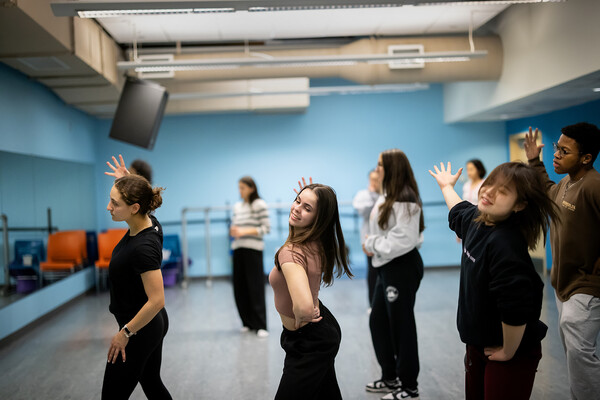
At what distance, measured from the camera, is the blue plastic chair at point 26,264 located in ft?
16.3

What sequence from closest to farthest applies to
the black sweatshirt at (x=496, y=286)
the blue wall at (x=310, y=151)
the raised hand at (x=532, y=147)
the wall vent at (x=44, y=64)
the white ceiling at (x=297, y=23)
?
the black sweatshirt at (x=496, y=286) → the raised hand at (x=532, y=147) → the wall vent at (x=44, y=64) → the white ceiling at (x=297, y=23) → the blue wall at (x=310, y=151)

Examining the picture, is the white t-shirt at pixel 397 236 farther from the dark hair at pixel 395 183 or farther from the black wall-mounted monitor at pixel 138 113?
the black wall-mounted monitor at pixel 138 113

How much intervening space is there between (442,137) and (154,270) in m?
6.76

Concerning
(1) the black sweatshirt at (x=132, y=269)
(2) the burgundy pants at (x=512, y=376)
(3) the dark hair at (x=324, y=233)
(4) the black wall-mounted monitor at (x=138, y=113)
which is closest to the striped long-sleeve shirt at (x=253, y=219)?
(4) the black wall-mounted monitor at (x=138, y=113)

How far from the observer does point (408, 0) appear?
11.5 feet

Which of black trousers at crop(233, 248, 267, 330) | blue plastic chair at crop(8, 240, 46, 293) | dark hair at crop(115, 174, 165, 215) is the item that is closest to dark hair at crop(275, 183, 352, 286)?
dark hair at crop(115, 174, 165, 215)

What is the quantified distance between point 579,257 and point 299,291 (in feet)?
4.87

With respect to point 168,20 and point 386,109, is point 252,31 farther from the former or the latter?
point 386,109

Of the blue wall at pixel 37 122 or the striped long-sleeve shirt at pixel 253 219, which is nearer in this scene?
the striped long-sleeve shirt at pixel 253 219

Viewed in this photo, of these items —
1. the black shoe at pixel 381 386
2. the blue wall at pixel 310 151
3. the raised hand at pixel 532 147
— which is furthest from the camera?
the blue wall at pixel 310 151

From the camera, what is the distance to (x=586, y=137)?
248 centimetres

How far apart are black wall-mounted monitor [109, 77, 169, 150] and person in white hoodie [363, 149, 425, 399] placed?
2.81 m

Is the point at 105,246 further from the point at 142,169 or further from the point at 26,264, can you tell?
the point at 142,169

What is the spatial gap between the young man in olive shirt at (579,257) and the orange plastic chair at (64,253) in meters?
5.02
